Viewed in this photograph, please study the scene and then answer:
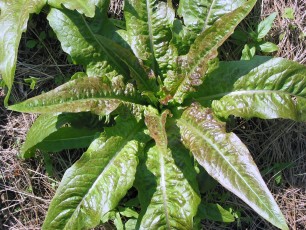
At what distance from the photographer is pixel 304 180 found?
3.11 m

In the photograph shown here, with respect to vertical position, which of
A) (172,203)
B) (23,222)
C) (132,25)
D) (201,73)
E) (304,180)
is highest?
(132,25)

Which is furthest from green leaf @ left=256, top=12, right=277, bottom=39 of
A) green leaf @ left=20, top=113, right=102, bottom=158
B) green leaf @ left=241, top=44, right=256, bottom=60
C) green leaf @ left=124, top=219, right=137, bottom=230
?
green leaf @ left=124, top=219, right=137, bottom=230

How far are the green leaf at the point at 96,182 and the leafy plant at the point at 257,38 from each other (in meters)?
0.92

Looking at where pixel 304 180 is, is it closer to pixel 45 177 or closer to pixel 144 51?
pixel 144 51

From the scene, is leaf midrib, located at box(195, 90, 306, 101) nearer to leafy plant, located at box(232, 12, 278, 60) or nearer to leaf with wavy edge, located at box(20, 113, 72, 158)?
leafy plant, located at box(232, 12, 278, 60)

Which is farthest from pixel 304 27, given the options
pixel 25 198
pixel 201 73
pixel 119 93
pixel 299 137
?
pixel 25 198

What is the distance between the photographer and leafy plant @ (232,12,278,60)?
2.95m

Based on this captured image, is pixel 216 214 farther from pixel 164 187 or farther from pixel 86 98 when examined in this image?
pixel 86 98

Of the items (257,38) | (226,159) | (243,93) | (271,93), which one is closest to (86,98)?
(226,159)

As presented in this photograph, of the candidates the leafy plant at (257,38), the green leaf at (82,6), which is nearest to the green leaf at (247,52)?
the leafy plant at (257,38)

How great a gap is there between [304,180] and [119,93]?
140 centimetres

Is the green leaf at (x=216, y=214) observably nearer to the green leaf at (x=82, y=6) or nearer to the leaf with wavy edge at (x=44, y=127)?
the leaf with wavy edge at (x=44, y=127)

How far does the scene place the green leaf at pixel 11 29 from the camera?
101 inches

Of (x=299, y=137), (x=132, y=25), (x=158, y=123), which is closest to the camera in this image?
(x=158, y=123)
